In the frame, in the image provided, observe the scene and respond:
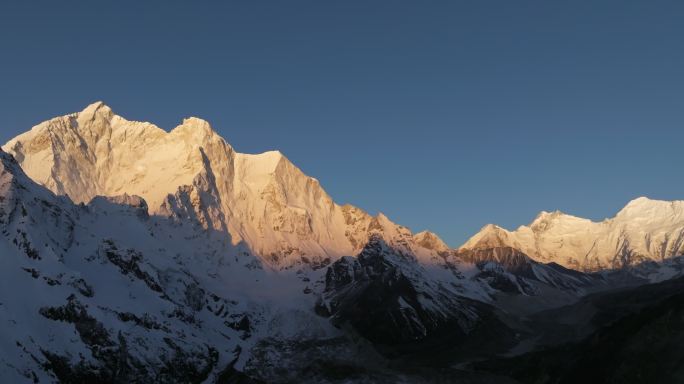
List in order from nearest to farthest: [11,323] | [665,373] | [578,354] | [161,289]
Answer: [665,373]
[11,323]
[578,354]
[161,289]

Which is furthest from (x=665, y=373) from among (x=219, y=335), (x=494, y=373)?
(x=219, y=335)

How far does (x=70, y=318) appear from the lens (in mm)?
129875

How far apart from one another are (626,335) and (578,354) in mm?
13540

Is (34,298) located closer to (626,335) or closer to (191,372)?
(191,372)

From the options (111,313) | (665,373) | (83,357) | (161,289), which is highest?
(161,289)

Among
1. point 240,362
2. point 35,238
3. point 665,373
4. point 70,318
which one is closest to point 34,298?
point 70,318

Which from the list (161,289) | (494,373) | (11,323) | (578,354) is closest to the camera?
(11,323)

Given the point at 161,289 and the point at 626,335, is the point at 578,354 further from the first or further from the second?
the point at 161,289

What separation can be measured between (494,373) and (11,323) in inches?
3959

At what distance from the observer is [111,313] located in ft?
473

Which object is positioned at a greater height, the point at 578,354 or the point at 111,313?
the point at 111,313

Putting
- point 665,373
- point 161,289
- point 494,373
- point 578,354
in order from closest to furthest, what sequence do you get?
1. point 665,373
2. point 578,354
3. point 494,373
4. point 161,289

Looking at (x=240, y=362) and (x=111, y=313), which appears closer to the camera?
(x=111, y=313)

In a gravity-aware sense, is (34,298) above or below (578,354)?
above
